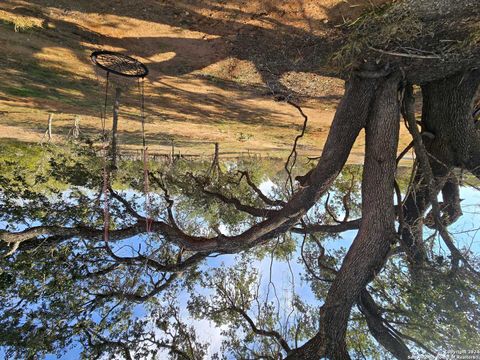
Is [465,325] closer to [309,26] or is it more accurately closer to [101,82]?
[309,26]

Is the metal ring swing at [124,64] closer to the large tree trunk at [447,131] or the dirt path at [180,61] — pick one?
the dirt path at [180,61]

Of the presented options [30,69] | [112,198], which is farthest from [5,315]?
[30,69]

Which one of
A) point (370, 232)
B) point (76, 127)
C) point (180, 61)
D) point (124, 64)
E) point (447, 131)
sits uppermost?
point (76, 127)

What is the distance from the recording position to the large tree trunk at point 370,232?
5027 mm

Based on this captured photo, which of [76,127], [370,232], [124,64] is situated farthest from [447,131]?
[76,127]

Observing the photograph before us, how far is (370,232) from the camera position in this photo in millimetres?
5223

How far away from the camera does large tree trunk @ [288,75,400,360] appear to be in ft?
16.5

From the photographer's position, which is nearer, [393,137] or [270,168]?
[393,137]

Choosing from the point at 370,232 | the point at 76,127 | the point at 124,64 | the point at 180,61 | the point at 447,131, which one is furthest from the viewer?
the point at 76,127

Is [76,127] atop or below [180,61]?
atop

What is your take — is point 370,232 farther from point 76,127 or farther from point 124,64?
point 76,127

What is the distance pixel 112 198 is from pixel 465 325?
25.8 feet

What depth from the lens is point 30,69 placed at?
757 cm

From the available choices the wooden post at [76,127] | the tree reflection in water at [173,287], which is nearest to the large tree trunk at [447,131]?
the tree reflection in water at [173,287]
